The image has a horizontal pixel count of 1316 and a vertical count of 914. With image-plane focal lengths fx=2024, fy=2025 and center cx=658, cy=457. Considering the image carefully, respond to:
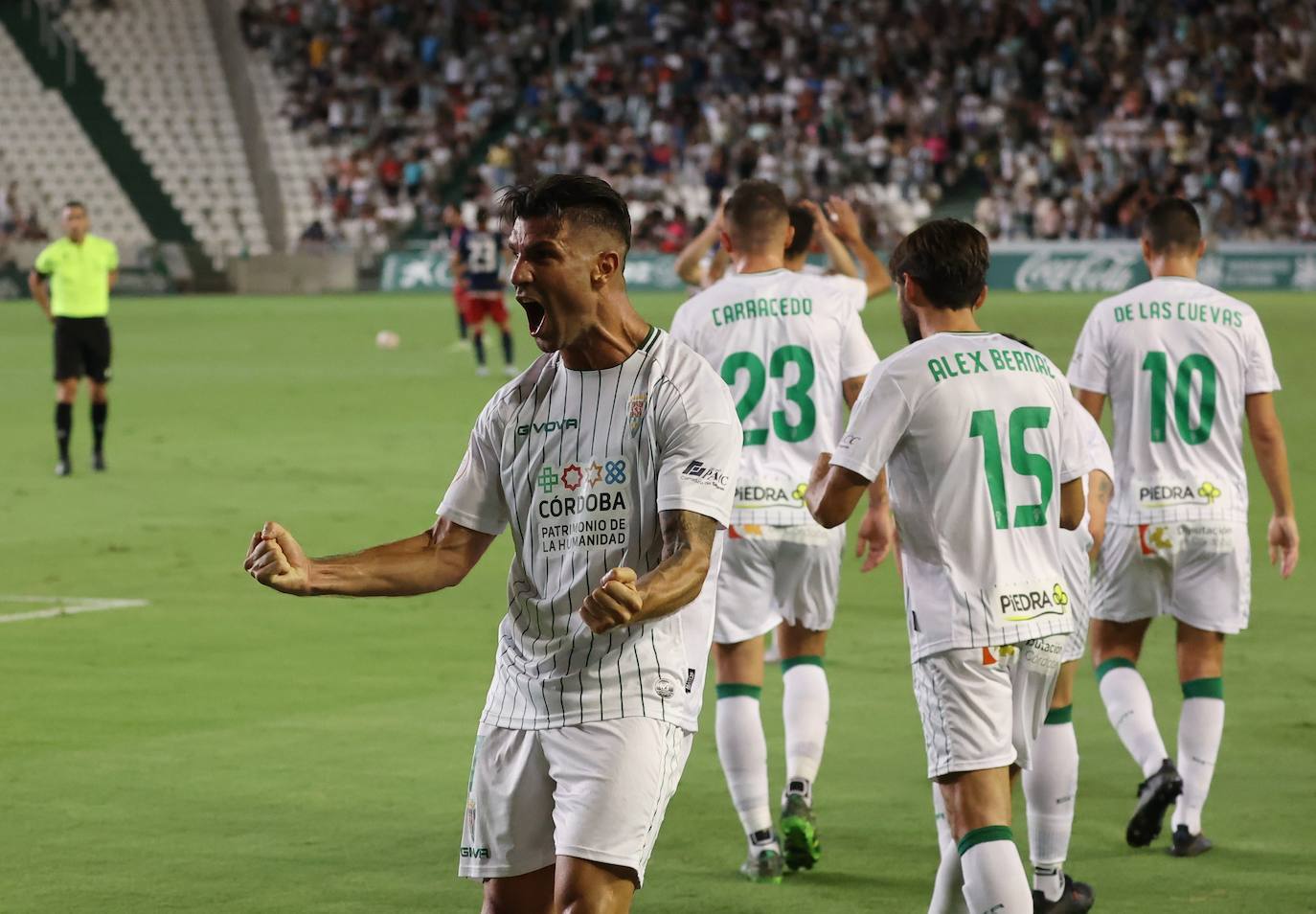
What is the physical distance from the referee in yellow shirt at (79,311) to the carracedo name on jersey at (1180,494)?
1290 cm

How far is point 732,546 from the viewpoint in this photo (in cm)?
743

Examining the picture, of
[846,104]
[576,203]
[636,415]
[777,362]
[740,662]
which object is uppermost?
[846,104]

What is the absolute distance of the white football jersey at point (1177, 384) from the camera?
24.2 feet

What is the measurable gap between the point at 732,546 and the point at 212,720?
3068 mm

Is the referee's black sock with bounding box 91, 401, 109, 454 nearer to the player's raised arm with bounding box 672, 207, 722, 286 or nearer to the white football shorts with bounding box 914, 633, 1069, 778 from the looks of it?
the player's raised arm with bounding box 672, 207, 722, 286

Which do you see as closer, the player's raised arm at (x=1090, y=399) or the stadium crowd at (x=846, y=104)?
the player's raised arm at (x=1090, y=399)

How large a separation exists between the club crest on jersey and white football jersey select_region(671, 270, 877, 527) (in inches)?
121

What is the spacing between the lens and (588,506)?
4355mm

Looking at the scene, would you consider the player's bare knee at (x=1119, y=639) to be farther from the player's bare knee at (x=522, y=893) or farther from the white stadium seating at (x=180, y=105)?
the white stadium seating at (x=180, y=105)

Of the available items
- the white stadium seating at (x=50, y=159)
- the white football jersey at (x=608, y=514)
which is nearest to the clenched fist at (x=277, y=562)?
the white football jersey at (x=608, y=514)

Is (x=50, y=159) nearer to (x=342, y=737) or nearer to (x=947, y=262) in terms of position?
(x=342, y=737)

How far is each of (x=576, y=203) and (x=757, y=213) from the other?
3.23 meters

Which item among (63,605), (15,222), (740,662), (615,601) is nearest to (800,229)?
(740,662)

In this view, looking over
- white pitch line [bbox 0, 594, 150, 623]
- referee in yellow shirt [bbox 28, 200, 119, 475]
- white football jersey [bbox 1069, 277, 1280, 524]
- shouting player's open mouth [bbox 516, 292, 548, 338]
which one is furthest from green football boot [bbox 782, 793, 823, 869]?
referee in yellow shirt [bbox 28, 200, 119, 475]
